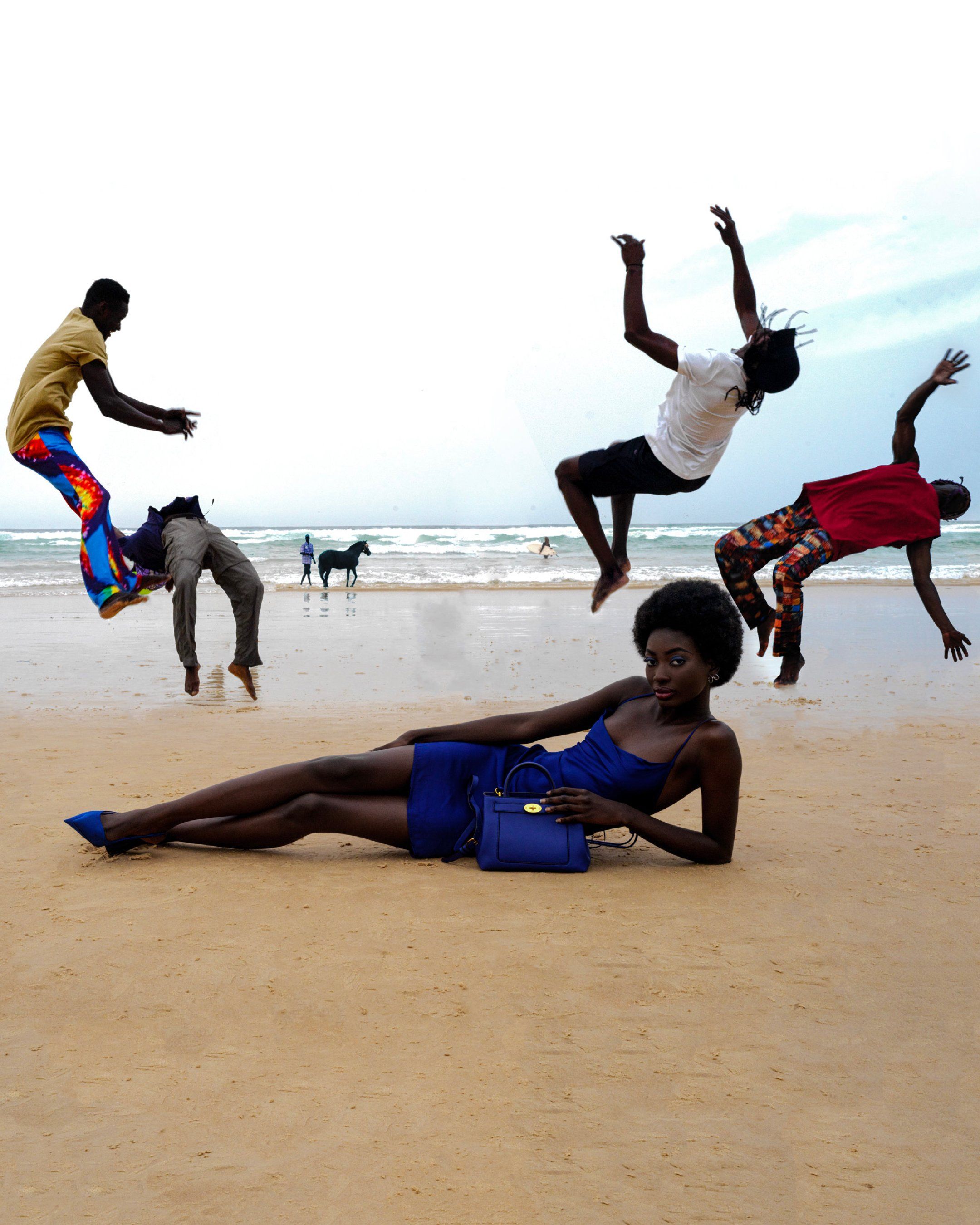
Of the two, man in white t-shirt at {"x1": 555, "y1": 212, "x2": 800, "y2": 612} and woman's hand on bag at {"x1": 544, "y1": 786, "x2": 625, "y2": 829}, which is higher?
man in white t-shirt at {"x1": 555, "y1": 212, "x2": 800, "y2": 612}

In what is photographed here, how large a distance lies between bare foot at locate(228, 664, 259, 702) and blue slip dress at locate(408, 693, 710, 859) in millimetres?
5107

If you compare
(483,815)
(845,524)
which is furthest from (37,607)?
(483,815)

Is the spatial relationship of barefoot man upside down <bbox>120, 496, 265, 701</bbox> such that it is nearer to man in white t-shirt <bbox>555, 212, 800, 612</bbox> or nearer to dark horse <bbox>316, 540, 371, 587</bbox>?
man in white t-shirt <bbox>555, 212, 800, 612</bbox>

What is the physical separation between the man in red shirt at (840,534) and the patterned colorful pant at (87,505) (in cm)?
418

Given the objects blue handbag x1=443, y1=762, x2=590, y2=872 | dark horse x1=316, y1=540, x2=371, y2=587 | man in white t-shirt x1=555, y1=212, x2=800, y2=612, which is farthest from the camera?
dark horse x1=316, y1=540, x2=371, y2=587

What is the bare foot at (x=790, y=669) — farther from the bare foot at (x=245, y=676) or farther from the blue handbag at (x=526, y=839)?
the blue handbag at (x=526, y=839)

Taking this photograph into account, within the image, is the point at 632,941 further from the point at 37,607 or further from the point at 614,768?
the point at 37,607

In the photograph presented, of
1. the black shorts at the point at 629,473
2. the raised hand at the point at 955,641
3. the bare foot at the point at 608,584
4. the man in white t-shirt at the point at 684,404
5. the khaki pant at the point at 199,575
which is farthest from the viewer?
the khaki pant at the point at 199,575

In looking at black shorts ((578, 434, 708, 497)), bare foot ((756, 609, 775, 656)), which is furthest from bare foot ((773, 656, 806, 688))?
black shorts ((578, 434, 708, 497))

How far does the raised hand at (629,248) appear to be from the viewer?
5277 millimetres

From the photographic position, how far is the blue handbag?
3738 mm

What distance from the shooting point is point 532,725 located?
13.0ft

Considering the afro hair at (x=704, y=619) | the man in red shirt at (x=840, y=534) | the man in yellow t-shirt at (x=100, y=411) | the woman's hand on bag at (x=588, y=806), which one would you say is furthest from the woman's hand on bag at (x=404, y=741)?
the man in red shirt at (x=840, y=534)

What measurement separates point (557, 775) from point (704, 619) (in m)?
0.80
